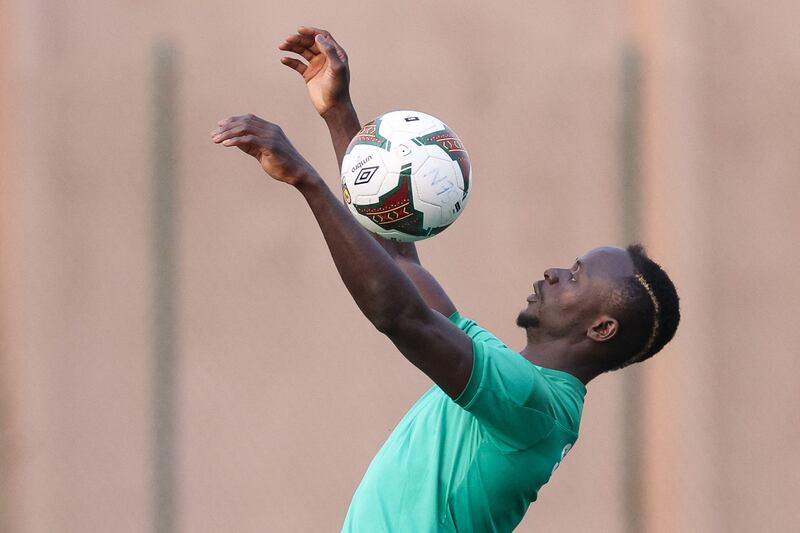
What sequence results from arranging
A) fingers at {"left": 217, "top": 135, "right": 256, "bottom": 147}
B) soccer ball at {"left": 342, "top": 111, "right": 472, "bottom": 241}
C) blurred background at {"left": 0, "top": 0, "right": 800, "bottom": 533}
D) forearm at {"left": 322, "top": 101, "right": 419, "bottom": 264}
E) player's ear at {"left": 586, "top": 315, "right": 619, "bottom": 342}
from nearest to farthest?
fingers at {"left": 217, "top": 135, "right": 256, "bottom": 147}, soccer ball at {"left": 342, "top": 111, "right": 472, "bottom": 241}, player's ear at {"left": 586, "top": 315, "right": 619, "bottom": 342}, forearm at {"left": 322, "top": 101, "right": 419, "bottom": 264}, blurred background at {"left": 0, "top": 0, "right": 800, "bottom": 533}

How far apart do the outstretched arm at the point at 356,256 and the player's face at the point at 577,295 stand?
0.58 metres

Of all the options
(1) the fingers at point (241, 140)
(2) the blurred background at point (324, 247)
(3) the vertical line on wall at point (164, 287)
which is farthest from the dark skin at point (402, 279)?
(3) the vertical line on wall at point (164, 287)

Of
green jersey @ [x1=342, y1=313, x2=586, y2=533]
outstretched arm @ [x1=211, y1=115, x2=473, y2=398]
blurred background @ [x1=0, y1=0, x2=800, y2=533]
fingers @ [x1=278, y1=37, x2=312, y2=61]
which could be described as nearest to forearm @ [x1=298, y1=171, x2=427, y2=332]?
outstretched arm @ [x1=211, y1=115, x2=473, y2=398]

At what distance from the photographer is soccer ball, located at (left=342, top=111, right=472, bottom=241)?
293 centimetres

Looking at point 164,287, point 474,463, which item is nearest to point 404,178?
point 474,463

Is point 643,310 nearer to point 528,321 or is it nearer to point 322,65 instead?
point 528,321

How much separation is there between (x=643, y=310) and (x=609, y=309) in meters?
0.09

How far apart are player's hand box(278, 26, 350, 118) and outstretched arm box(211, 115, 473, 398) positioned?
0.79 meters

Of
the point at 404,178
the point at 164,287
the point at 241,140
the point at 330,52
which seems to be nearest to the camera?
the point at 241,140

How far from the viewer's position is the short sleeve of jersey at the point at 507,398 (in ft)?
8.89

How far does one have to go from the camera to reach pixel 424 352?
266cm

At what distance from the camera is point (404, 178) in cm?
292

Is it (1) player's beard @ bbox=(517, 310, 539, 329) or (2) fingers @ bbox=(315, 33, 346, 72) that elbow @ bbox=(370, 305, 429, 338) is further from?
(2) fingers @ bbox=(315, 33, 346, 72)

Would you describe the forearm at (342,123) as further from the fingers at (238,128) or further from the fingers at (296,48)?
the fingers at (238,128)
